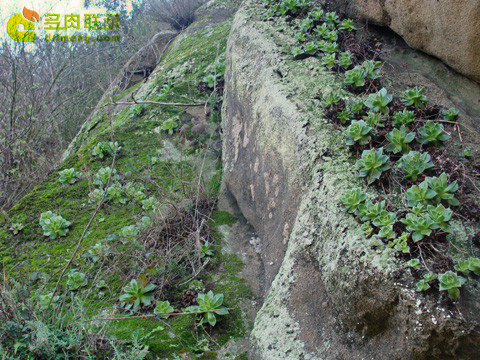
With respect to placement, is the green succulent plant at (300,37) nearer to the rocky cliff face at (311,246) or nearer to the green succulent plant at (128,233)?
the rocky cliff face at (311,246)

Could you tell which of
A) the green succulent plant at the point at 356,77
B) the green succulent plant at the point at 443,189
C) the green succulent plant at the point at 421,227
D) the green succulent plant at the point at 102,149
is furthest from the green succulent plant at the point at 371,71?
the green succulent plant at the point at 102,149

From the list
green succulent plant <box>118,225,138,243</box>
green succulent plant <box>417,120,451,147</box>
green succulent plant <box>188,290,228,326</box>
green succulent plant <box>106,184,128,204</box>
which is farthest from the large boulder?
green succulent plant <box>106,184,128,204</box>

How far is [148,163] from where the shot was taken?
4383 millimetres

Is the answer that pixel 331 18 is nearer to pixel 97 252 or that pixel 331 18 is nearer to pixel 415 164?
pixel 415 164

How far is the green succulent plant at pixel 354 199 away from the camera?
2.06 metres

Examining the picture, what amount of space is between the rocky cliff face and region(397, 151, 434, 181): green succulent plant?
0.30 meters

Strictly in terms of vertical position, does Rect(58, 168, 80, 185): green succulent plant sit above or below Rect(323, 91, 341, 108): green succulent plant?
below

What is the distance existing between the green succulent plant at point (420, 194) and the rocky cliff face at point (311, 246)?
33 cm

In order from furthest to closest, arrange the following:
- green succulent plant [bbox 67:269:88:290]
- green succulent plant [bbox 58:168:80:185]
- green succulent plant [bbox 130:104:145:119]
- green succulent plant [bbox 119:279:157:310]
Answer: green succulent plant [bbox 130:104:145:119] < green succulent plant [bbox 58:168:80:185] < green succulent plant [bbox 67:269:88:290] < green succulent plant [bbox 119:279:157:310]

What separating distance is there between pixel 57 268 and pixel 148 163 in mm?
1524

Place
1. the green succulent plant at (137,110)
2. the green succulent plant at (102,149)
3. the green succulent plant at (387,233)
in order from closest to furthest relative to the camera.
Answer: the green succulent plant at (387,233) < the green succulent plant at (102,149) < the green succulent plant at (137,110)

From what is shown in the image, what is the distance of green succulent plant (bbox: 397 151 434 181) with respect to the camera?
211 centimetres

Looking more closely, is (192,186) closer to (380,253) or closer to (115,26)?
(380,253)
